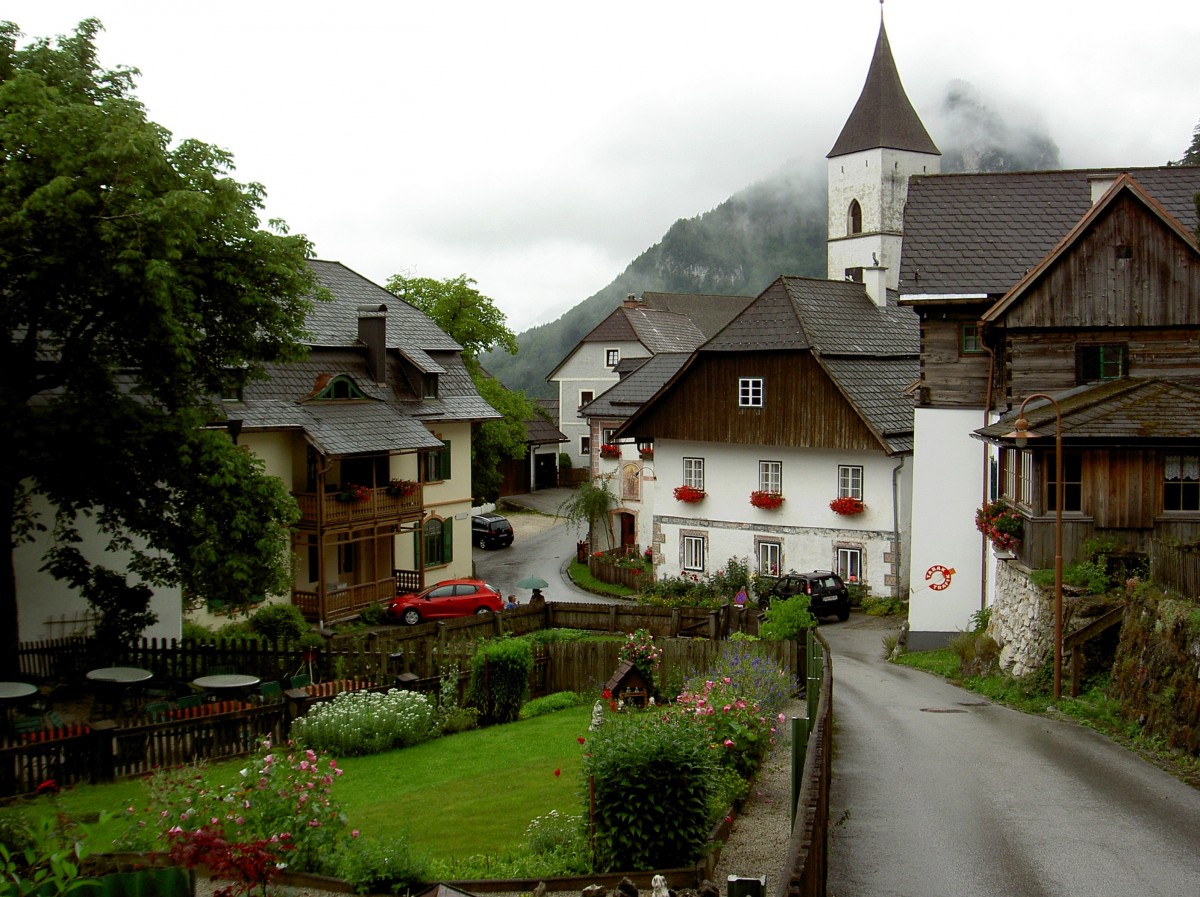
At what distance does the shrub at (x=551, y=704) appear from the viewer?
2012 centimetres

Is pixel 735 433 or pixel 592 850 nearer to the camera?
pixel 592 850

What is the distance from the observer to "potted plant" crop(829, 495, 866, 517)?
1380 inches

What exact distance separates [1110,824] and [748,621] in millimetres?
15017

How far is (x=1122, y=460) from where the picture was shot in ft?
66.8

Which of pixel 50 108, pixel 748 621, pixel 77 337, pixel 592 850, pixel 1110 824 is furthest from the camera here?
pixel 748 621

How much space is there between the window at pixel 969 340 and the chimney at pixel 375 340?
1817 centimetres

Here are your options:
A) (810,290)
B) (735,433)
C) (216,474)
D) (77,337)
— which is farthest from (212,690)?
(810,290)

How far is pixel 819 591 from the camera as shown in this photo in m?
32.6

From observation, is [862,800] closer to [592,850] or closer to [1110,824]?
[1110,824]

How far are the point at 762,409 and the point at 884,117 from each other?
42.5 m

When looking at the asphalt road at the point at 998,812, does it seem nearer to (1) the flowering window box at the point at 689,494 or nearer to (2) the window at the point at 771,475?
(2) the window at the point at 771,475

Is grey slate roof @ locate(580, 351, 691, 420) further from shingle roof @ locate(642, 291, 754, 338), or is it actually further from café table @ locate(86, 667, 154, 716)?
shingle roof @ locate(642, 291, 754, 338)

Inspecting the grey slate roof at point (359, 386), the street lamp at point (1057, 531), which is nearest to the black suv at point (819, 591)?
the grey slate roof at point (359, 386)

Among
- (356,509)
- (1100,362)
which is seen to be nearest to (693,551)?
(356,509)
